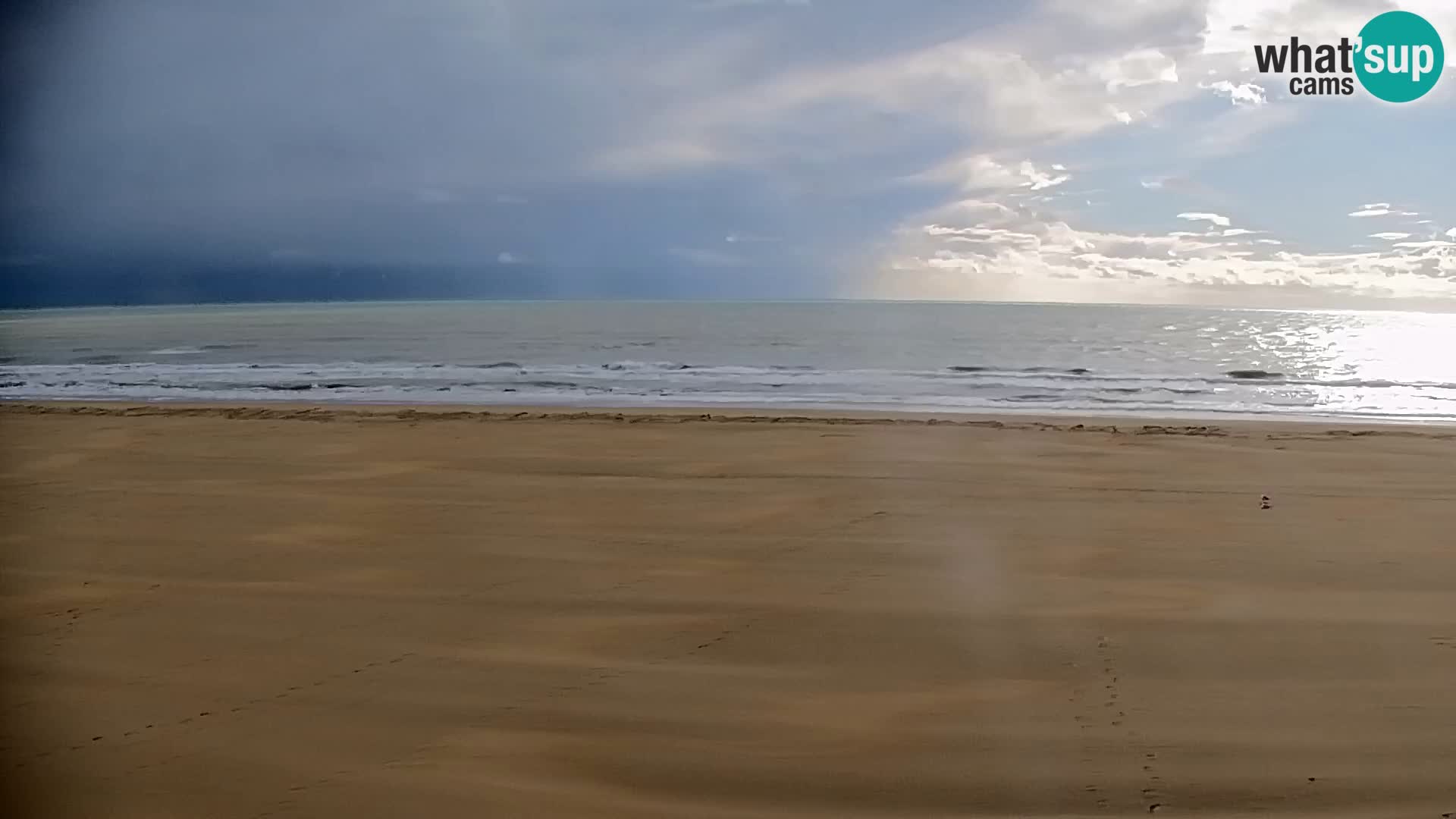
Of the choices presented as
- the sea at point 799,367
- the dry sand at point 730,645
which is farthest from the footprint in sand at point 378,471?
the sea at point 799,367

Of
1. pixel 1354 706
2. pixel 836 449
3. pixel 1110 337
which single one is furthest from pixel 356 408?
pixel 1110 337

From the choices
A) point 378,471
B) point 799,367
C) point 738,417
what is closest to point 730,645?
point 378,471

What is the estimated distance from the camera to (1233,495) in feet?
15.9

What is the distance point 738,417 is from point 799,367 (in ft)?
20.9

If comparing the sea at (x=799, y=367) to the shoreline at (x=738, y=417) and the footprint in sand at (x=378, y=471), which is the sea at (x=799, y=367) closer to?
the shoreline at (x=738, y=417)

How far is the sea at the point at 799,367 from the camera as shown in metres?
10.0

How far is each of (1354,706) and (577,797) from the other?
2052 mm

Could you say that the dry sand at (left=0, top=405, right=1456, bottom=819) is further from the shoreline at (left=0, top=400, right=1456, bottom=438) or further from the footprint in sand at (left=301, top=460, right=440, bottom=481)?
the shoreline at (left=0, top=400, right=1456, bottom=438)

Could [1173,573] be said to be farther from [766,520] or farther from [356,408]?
[356,408]

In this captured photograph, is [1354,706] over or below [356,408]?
below

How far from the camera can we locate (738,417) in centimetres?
812

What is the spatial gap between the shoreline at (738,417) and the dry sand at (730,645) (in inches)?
79.0

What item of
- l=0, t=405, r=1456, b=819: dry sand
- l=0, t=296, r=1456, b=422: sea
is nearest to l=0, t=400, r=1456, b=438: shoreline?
l=0, t=296, r=1456, b=422: sea

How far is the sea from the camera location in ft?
32.9
